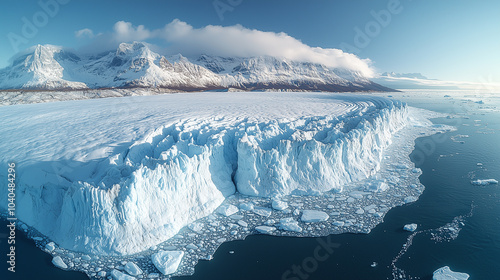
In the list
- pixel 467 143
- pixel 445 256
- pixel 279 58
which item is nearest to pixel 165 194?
pixel 445 256

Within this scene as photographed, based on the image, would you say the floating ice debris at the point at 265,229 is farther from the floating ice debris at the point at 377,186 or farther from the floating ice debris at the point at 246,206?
the floating ice debris at the point at 377,186

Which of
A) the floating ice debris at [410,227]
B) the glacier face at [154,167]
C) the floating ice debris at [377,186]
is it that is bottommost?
the floating ice debris at [410,227]

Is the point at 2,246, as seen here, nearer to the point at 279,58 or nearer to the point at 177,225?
the point at 177,225

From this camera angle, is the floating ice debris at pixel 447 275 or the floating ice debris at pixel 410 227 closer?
the floating ice debris at pixel 447 275

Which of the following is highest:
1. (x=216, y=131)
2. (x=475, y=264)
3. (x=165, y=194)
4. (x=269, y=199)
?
(x=216, y=131)

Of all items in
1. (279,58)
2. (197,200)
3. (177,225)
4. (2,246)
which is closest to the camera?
(2,246)

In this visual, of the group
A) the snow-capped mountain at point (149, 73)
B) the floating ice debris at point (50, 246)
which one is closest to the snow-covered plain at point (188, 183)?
the floating ice debris at point (50, 246)

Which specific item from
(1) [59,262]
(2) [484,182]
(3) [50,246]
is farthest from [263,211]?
(2) [484,182]
